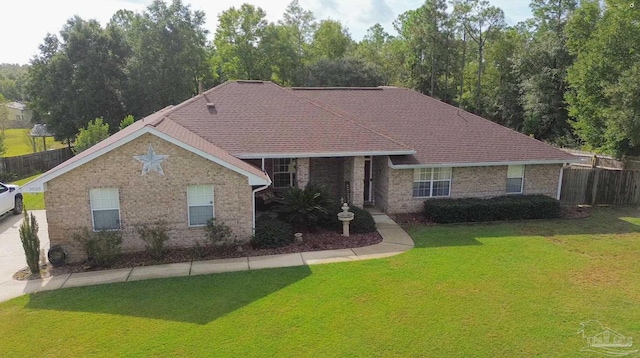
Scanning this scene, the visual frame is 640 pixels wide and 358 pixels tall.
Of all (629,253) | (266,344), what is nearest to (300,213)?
(266,344)

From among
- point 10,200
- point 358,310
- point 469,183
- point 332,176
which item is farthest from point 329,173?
point 10,200

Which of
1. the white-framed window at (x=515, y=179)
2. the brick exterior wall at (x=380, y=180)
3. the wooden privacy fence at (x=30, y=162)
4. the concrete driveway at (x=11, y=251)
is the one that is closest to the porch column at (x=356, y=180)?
the brick exterior wall at (x=380, y=180)

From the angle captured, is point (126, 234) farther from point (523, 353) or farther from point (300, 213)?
point (523, 353)

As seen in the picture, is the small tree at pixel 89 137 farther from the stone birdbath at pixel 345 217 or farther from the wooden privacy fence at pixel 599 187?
the wooden privacy fence at pixel 599 187

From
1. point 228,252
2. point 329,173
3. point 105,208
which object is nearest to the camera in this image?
point 105,208

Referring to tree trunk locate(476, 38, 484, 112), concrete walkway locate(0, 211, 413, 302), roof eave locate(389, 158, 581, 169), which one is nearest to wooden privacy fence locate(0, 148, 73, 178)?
concrete walkway locate(0, 211, 413, 302)

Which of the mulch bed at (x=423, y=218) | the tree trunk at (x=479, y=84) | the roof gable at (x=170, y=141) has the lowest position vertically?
the mulch bed at (x=423, y=218)

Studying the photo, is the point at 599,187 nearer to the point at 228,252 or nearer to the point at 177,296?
the point at 228,252
